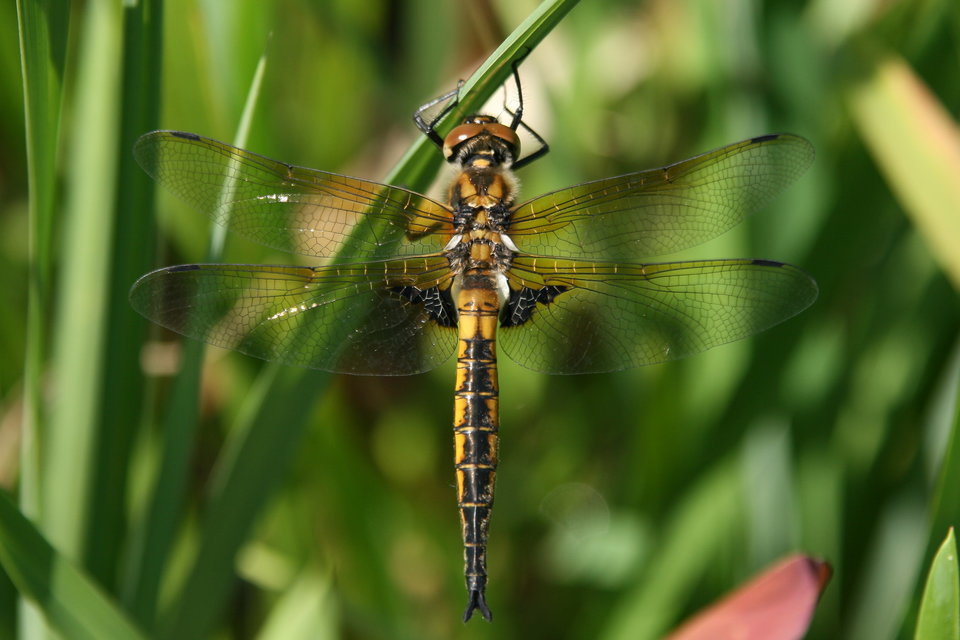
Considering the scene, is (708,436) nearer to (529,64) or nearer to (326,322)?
(326,322)

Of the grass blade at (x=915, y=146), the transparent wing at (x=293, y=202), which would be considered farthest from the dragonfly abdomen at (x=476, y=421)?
the grass blade at (x=915, y=146)

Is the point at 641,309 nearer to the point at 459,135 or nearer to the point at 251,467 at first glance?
the point at 459,135

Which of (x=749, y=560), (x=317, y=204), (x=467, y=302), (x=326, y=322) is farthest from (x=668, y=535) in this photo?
(x=317, y=204)

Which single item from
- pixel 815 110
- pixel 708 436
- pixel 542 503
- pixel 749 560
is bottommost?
pixel 749 560

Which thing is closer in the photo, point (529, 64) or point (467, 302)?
point (467, 302)

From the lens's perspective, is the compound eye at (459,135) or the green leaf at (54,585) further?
the compound eye at (459,135)

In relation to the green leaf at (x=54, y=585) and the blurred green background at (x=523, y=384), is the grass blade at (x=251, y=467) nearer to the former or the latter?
the blurred green background at (x=523, y=384)
